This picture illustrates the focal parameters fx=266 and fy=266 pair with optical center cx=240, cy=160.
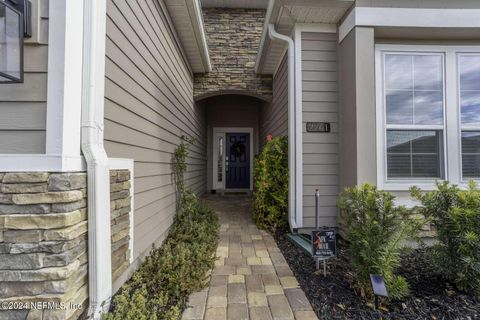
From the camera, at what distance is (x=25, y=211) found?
4.29ft

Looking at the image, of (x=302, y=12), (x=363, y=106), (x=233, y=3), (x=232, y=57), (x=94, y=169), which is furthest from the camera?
(x=233, y=3)

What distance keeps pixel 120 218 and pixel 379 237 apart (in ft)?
6.01

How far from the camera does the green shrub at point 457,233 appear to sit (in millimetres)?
1917

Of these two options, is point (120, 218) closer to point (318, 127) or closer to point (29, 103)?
point (29, 103)

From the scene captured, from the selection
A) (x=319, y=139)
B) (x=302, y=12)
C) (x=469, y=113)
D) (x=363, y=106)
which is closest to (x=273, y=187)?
(x=319, y=139)

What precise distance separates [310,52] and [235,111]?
4679mm

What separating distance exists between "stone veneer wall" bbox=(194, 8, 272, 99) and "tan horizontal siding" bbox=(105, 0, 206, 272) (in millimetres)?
1655

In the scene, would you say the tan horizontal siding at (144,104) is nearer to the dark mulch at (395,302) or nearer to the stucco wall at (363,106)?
the dark mulch at (395,302)

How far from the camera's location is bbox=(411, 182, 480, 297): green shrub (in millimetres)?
1917

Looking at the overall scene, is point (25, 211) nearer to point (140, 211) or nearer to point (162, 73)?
point (140, 211)

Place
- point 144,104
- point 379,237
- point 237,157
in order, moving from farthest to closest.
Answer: point 237,157 < point 144,104 < point 379,237

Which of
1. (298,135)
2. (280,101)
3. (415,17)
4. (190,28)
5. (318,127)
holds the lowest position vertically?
(298,135)

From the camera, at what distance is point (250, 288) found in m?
2.11

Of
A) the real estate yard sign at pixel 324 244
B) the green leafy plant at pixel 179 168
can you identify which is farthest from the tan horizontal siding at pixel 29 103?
the green leafy plant at pixel 179 168
